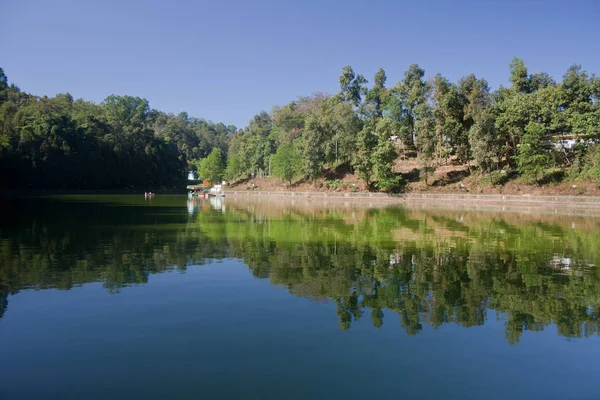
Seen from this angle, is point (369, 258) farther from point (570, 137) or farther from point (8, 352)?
point (570, 137)

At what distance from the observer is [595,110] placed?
49.0 metres

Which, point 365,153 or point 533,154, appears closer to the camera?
point 533,154

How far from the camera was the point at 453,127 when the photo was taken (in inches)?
2370

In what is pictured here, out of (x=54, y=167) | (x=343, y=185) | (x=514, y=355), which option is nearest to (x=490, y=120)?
(x=343, y=185)

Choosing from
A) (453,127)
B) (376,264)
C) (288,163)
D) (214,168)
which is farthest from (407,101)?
(376,264)

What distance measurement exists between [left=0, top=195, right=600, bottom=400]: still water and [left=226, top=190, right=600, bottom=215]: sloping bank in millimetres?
28342

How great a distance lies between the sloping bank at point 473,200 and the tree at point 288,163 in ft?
15.0

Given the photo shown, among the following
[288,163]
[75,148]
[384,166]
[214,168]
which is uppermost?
[75,148]

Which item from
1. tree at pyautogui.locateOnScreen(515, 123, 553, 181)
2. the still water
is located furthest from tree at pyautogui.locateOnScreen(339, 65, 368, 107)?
the still water

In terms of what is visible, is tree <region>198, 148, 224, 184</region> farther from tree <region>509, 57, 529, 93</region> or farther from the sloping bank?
tree <region>509, 57, 529, 93</region>

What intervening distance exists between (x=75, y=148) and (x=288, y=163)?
41904 millimetres

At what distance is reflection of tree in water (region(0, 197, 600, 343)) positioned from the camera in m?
10.1

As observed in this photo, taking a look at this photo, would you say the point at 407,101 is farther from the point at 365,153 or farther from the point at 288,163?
the point at 288,163

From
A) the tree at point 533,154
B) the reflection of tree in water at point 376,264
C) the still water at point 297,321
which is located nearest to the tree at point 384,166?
the tree at point 533,154
